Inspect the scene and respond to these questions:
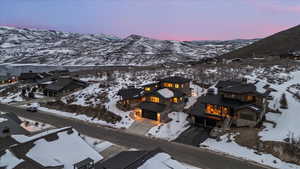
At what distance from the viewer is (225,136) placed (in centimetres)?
2766

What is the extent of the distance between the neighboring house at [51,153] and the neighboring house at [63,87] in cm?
3591

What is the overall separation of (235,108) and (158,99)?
14674mm

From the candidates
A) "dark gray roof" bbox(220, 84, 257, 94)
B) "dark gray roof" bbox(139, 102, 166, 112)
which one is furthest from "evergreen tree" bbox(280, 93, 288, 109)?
"dark gray roof" bbox(139, 102, 166, 112)

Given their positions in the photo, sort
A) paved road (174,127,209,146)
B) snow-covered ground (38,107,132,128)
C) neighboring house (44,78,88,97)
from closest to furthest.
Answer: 1. paved road (174,127,209,146)
2. snow-covered ground (38,107,132,128)
3. neighboring house (44,78,88,97)

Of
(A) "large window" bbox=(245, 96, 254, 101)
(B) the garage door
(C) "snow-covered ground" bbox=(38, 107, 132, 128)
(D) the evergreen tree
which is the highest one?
(A) "large window" bbox=(245, 96, 254, 101)

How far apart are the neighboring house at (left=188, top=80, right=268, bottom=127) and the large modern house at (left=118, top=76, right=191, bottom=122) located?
5297mm

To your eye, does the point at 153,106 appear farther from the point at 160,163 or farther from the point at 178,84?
the point at 160,163

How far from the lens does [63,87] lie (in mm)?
57062

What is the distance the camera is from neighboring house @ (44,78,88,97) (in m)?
56.6

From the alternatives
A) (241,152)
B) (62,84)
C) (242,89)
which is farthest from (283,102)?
(62,84)

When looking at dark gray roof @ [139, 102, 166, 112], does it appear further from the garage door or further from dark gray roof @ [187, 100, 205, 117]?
dark gray roof @ [187, 100, 205, 117]

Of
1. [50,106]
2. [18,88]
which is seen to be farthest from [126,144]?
[18,88]

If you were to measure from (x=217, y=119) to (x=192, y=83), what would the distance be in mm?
24027

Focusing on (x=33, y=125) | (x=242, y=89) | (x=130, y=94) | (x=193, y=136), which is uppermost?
(x=242, y=89)
